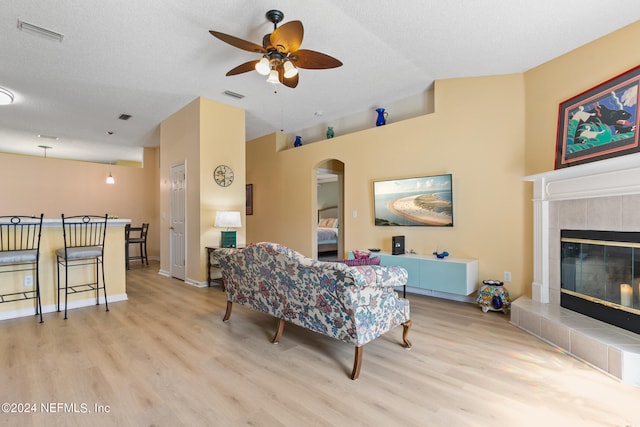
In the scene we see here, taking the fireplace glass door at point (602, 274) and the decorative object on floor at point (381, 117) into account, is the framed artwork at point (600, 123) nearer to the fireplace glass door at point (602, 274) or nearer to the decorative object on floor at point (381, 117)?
the fireplace glass door at point (602, 274)

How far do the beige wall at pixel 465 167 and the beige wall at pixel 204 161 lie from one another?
1766 millimetres

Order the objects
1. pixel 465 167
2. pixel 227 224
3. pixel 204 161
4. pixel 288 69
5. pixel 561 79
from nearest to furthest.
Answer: pixel 288 69 < pixel 561 79 < pixel 465 167 < pixel 227 224 < pixel 204 161

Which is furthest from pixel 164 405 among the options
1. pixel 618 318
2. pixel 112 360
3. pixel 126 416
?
pixel 618 318

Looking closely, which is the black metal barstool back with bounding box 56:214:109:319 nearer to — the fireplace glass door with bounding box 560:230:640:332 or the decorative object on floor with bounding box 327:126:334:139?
the decorative object on floor with bounding box 327:126:334:139

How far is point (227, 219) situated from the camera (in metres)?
4.61

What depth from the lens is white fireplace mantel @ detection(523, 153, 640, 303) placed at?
7.80 ft

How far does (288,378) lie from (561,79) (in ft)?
13.0

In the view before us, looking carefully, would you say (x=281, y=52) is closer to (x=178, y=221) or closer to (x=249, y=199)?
(x=178, y=221)

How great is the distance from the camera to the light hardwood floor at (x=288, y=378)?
168 cm

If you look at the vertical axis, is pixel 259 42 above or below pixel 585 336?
above

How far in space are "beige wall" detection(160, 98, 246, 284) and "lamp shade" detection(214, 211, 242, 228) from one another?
1.06 ft

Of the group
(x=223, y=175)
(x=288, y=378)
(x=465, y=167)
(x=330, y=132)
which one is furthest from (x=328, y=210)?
(x=288, y=378)

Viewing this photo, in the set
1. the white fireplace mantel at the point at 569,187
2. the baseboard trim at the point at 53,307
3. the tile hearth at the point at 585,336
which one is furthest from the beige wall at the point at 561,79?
the baseboard trim at the point at 53,307

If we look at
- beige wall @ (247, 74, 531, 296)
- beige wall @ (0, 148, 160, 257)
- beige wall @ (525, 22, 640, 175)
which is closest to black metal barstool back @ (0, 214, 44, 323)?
beige wall @ (247, 74, 531, 296)
